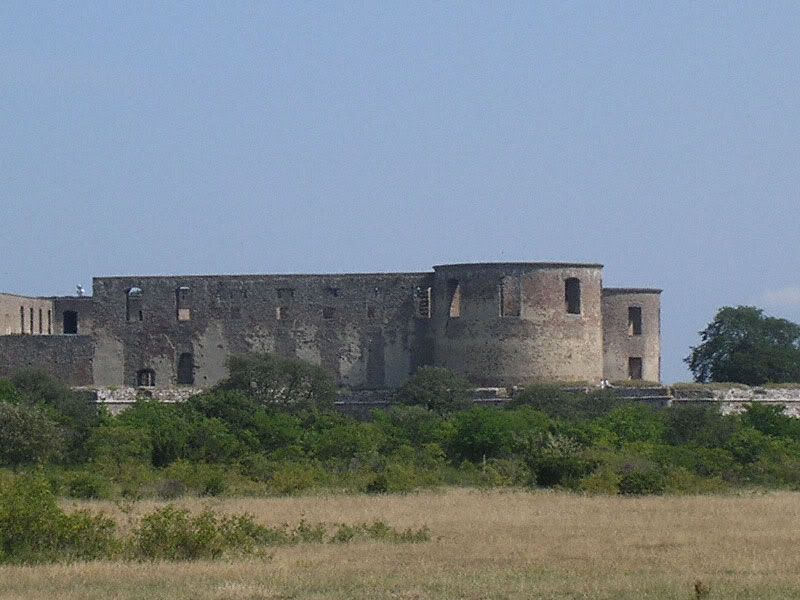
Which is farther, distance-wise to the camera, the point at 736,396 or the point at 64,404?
the point at 736,396

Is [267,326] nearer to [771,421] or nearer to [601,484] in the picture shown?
[771,421]

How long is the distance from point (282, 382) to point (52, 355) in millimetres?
7233

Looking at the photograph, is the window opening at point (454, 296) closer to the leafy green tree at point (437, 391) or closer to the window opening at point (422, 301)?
the window opening at point (422, 301)

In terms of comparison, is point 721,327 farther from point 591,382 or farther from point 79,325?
point 79,325

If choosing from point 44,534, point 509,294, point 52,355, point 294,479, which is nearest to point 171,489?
point 294,479

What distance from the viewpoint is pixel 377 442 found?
1375 inches

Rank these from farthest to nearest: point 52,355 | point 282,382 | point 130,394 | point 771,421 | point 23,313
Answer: point 23,313, point 52,355, point 130,394, point 282,382, point 771,421

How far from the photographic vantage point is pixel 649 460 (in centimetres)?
3038

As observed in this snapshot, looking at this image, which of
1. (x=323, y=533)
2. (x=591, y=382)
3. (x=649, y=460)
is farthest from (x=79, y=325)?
(x=323, y=533)

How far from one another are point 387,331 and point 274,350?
9.54 ft

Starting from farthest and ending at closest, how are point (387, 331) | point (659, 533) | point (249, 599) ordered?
point (387, 331) < point (659, 533) < point (249, 599)

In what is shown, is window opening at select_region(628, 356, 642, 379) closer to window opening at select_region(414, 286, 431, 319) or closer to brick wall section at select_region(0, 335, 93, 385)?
window opening at select_region(414, 286, 431, 319)

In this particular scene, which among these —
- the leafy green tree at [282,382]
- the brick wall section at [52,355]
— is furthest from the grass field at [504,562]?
the brick wall section at [52,355]

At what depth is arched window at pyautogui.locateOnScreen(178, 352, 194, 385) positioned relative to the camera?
46.9 m
